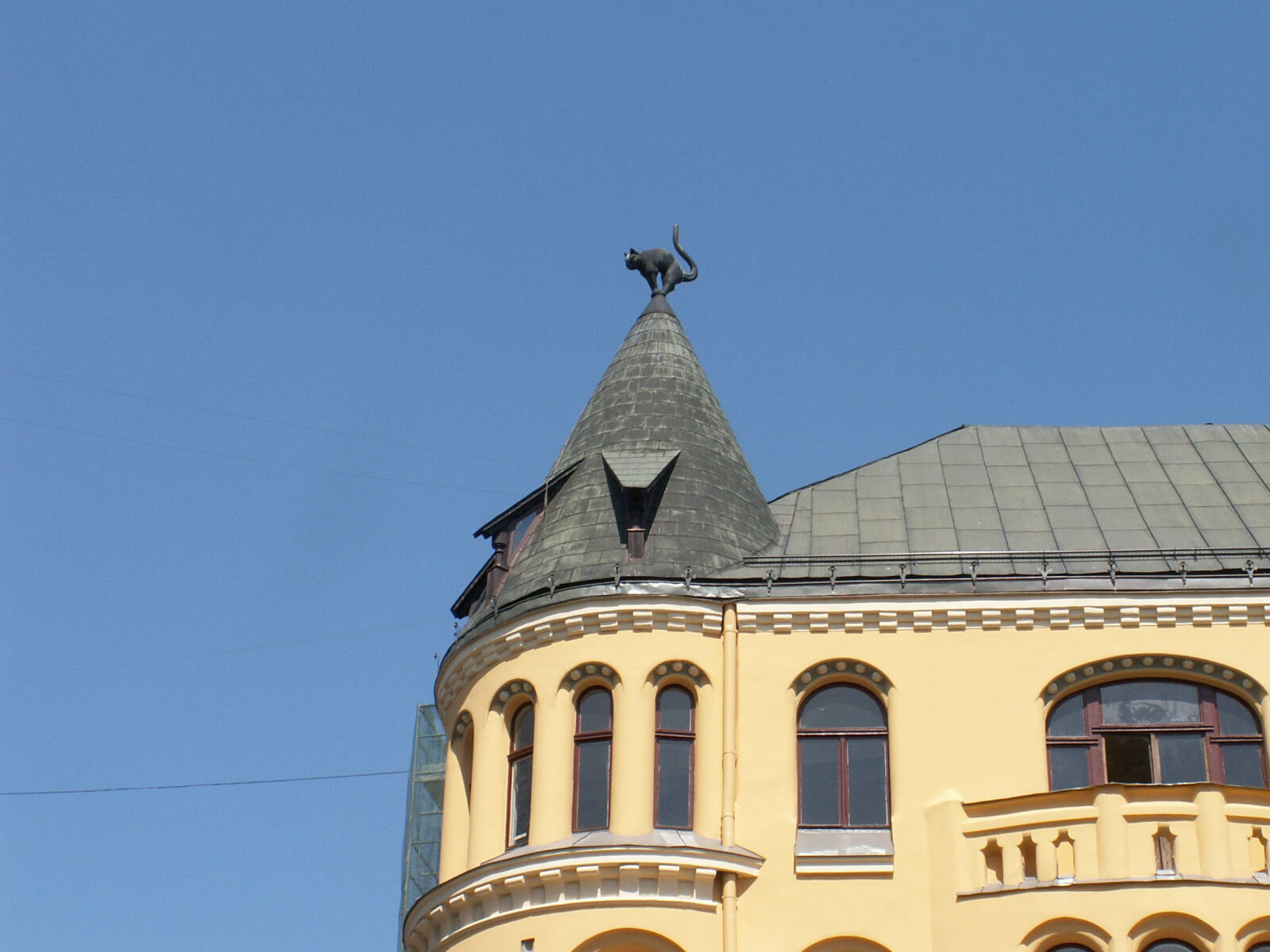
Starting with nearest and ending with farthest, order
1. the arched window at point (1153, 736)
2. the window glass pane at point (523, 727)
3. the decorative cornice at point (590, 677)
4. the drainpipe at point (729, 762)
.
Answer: the drainpipe at point (729, 762) → the arched window at point (1153, 736) → the decorative cornice at point (590, 677) → the window glass pane at point (523, 727)

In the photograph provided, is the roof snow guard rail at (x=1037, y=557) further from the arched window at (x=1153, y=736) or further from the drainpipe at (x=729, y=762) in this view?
the arched window at (x=1153, y=736)

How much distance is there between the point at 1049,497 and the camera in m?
31.9

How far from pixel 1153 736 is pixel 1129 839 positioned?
7.28 feet

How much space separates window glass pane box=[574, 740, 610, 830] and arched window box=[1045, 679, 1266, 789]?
5.57 meters

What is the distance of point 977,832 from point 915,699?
2069mm

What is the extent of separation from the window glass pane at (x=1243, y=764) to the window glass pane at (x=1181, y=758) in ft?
0.96

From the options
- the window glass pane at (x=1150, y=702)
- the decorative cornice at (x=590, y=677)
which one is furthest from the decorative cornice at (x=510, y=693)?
the window glass pane at (x=1150, y=702)

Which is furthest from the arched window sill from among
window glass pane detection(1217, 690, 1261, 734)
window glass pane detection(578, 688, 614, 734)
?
window glass pane detection(1217, 690, 1261, 734)

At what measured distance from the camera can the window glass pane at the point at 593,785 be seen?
2758 centimetres

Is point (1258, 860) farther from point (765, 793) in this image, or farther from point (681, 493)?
point (681, 493)

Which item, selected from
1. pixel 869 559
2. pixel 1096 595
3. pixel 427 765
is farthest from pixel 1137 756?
pixel 427 765

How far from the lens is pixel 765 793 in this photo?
27531 millimetres

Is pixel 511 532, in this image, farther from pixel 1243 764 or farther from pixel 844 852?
pixel 1243 764

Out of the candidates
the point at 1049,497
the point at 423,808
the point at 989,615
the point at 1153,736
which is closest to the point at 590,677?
the point at 989,615
